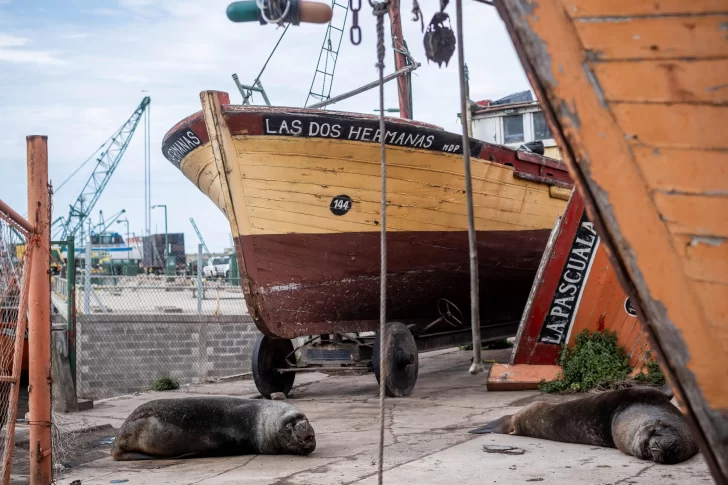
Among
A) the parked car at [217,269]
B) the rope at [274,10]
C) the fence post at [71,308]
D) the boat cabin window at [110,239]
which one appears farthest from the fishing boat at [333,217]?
the boat cabin window at [110,239]

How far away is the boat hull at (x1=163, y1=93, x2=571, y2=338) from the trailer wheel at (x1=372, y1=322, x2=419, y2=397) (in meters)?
0.67

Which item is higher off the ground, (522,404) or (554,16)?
(554,16)

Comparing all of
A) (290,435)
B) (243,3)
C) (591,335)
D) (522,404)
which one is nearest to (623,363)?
(591,335)

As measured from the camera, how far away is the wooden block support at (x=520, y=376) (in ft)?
25.5

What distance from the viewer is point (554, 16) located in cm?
223

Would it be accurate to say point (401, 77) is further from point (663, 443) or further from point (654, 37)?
point (654, 37)

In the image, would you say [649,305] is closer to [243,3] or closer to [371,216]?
[243,3]

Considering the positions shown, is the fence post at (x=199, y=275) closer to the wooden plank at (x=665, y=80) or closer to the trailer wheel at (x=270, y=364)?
the trailer wheel at (x=270, y=364)

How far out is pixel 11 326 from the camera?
5.41 meters

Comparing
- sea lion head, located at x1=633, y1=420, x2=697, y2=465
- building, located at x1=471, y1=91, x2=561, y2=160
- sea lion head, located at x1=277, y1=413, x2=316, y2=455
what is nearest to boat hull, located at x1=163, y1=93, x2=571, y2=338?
sea lion head, located at x1=277, y1=413, x2=316, y2=455

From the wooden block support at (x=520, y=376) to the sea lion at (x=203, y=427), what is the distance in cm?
312

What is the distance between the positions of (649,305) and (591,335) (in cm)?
578

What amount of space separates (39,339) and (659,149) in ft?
12.1

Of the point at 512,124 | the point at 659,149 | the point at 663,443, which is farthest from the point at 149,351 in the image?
the point at 659,149
